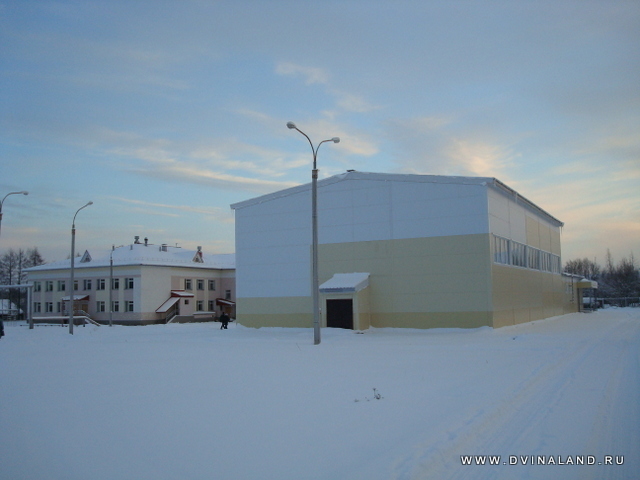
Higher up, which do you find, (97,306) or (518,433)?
(97,306)

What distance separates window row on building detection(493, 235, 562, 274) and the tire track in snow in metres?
20.6

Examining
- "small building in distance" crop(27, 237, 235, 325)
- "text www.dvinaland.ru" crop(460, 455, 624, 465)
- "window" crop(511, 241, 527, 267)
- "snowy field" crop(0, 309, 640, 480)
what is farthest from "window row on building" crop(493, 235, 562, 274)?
"small building in distance" crop(27, 237, 235, 325)

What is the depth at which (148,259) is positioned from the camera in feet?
197

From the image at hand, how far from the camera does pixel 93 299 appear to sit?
61.3 m

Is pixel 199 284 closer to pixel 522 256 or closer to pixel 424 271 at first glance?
pixel 522 256

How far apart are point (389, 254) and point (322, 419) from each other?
977 inches

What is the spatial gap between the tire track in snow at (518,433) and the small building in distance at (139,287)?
169ft

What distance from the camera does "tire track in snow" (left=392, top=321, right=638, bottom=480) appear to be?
655cm

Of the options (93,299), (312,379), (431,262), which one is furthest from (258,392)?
(93,299)

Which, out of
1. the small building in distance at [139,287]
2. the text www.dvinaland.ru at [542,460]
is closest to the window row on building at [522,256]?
the text www.dvinaland.ru at [542,460]

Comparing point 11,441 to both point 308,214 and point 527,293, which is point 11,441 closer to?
point 308,214

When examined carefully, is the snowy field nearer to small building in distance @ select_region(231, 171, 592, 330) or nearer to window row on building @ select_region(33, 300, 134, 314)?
small building in distance @ select_region(231, 171, 592, 330)

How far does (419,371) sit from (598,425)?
6.49m

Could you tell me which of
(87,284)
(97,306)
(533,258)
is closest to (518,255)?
(533,258)
